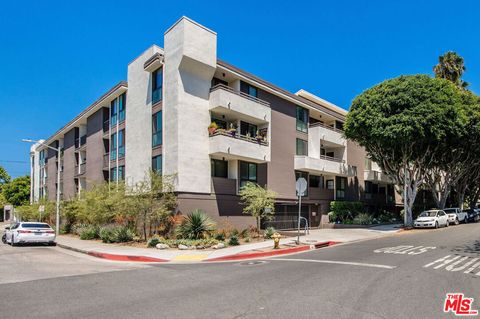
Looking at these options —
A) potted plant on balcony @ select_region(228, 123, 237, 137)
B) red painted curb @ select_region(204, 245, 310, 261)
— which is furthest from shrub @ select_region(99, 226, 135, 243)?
potted plant on balcony @ select_region(228, 123, 237, 137)

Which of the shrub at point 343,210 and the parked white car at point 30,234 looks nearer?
the parked white car at point 30,234

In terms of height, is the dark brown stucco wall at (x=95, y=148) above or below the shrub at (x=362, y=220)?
above

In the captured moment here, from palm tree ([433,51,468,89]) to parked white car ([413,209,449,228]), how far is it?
16.9 meters

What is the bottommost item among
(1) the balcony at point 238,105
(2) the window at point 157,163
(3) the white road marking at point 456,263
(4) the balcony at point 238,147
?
(3) the white road marking at point 456,263

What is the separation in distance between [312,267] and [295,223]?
20563mm

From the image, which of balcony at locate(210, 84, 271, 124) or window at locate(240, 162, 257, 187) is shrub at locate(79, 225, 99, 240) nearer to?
window at locate(240, 162, 257, 187)

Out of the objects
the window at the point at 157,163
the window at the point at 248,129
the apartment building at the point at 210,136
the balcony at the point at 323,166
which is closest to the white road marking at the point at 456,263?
the apartment building at the point at 210,136

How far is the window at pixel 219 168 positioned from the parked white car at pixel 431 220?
15.5 metres

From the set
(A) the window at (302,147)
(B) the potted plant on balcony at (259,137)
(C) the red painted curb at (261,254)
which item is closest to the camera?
(C) the red painted curb at (261,254)

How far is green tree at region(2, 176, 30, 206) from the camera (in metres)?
66.9

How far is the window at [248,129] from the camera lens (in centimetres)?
2853

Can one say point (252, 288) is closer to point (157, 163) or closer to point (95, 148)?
point (157, 163)

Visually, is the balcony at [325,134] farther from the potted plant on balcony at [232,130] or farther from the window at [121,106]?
the window at [121,106]

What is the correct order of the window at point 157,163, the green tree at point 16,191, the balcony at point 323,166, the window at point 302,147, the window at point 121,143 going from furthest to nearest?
the green tree at point 16,191
the window at point 302,147
the balcony at point 323,166
the window at point 121,143
the window at point 157,163
